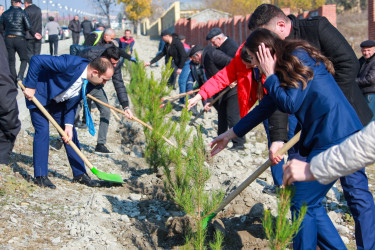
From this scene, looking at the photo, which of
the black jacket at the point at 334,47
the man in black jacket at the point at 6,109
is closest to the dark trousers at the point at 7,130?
the man in black jacket at the point at 6,109

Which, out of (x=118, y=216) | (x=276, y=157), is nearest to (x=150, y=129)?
(x=118, y=216)

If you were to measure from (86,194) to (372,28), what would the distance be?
1021cm

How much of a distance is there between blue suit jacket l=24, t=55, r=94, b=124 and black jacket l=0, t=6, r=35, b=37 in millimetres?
5061

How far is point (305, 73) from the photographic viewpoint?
2.37m

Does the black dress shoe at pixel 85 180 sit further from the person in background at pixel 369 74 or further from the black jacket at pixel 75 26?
the black jacket at pixel 75 26

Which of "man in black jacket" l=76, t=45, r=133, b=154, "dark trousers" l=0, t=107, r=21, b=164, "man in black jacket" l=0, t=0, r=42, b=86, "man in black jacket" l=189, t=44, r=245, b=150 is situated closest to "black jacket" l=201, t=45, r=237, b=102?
"man in black jacket" l=189, t=44, r=245, b=150

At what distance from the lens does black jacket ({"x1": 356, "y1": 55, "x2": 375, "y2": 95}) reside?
632 centimetres

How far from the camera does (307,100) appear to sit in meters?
2.43

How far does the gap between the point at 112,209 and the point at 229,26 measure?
17238 mm

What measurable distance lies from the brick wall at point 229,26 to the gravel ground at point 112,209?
7.53 metres

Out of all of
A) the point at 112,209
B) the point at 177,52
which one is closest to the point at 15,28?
the point at 177,52

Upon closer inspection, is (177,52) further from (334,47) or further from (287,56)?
(287,56)

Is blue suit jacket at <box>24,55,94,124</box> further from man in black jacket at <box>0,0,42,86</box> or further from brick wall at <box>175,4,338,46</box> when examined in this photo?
brick wall at <box>175,4,338,46</box>

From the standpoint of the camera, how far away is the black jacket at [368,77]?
6.32 meters
